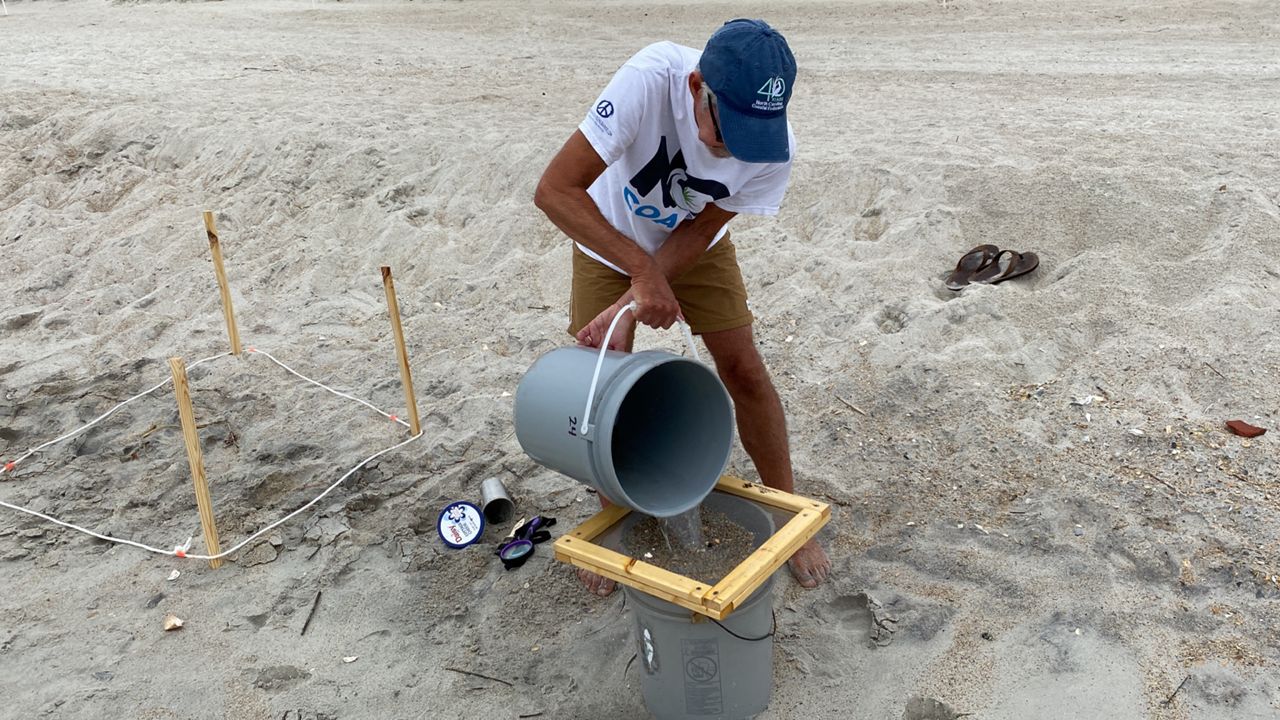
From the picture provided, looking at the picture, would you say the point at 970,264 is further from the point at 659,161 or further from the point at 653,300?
the point at 653,300

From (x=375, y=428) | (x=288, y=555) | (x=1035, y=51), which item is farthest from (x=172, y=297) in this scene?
(x=1035, y=51)

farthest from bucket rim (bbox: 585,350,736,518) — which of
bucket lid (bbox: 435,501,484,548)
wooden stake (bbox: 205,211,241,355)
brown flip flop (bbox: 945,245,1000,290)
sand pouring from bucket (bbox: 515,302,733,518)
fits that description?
wooden stake (bbox: 205,211,241,355)

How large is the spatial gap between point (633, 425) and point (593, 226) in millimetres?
537

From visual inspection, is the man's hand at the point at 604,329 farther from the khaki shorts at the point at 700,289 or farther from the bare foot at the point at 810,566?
the bare foot at the point at 810,566

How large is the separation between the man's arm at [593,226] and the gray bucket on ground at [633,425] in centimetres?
14

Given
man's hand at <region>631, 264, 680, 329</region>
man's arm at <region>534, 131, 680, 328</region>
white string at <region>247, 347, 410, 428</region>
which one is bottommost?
white string at <region>247, 347, 410, 428</region>

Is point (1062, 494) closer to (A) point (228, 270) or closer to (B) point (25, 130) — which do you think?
(A) point (228, 270)

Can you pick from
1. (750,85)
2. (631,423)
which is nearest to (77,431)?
(631,423)

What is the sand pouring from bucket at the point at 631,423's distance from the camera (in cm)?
210

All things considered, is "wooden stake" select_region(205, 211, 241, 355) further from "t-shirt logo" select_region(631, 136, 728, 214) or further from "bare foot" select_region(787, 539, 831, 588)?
"bare foot" select_region(787, 539, 831, 588)

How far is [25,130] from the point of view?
7.11 metres

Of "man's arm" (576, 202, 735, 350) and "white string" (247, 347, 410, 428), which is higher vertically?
"man's arm" (576, 202, 735, 350)

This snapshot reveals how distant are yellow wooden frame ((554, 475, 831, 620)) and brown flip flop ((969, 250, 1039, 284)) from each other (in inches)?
86.0

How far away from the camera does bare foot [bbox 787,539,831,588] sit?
2.80 m
